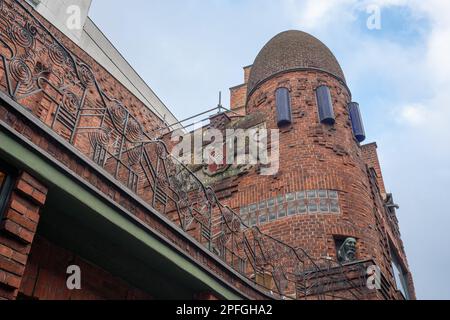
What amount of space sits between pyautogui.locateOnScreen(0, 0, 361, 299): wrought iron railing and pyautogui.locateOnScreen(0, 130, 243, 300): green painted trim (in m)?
0.61

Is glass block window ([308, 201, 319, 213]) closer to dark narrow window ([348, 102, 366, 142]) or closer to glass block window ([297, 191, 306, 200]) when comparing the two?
glass block window ([297, 191, 306, 200])

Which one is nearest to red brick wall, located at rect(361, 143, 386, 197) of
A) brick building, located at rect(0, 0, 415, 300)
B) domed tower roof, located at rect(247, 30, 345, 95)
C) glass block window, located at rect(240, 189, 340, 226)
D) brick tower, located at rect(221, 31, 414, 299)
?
brick building, located at rect(0, 0, 415, 300)

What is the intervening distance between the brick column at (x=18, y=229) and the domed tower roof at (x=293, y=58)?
10255 mm

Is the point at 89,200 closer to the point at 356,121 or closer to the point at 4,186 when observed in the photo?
the point at 4,186

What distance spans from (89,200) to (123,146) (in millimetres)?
1996

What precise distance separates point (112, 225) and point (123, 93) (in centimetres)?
1055

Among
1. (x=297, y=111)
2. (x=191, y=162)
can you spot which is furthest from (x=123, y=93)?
(x=297, y=111)

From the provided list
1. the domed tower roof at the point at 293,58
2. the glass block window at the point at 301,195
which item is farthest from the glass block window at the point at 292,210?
the domed tower roof at the point at 293,58

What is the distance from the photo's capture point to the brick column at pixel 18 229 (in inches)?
119

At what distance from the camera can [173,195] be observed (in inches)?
274

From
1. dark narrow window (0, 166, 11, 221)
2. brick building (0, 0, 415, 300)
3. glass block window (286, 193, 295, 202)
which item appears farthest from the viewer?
glass block window (286, 193, 295, 202)

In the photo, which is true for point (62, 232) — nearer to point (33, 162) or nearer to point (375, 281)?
point (33, 162)

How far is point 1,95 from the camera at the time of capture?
10.6 ft

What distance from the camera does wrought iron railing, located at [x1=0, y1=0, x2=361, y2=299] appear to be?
4.28 m
